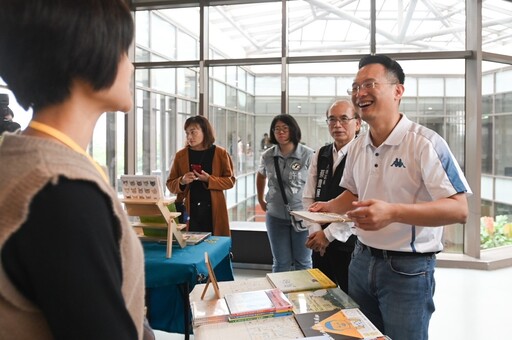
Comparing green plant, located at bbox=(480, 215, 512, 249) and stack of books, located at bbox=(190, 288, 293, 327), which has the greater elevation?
stack of books, located at bbox=(190, 288, 293, 327)

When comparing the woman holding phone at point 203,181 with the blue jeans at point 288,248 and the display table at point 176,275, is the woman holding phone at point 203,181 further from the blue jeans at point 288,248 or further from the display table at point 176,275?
the display table at point 176,275

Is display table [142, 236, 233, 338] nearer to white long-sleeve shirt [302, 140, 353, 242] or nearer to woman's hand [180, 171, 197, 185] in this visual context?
white long-sleeve shirt [302, 140, 353, 242]

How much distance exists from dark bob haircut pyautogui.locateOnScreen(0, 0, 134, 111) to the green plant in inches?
191

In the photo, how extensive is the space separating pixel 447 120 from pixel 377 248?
3704 mm

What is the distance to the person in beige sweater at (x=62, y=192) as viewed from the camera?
0.49 metres

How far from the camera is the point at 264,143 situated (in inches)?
193

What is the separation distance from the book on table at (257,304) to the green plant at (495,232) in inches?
158

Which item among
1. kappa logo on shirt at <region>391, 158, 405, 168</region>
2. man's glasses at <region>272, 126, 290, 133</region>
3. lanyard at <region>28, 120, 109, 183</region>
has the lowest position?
kappa logo on shirt at <region>391, 158, 405, 168</region>

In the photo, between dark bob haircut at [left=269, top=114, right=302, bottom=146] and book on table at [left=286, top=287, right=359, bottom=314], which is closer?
book on table at [left=286, top=287, right=359, bottom=314]

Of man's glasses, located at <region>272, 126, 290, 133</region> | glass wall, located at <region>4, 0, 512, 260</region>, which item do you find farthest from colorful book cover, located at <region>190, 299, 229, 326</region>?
glass wall, located at <region>4, 0, 512, 260</region>

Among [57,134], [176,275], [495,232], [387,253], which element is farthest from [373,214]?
[495,232]

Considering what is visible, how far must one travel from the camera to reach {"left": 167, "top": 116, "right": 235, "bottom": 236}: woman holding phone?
3209mm

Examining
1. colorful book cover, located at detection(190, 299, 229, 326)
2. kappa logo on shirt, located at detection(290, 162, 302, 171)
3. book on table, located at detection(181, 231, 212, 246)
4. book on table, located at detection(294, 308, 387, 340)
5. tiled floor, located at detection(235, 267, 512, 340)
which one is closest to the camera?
book on table, located at detection(294, 308, 387, 340)

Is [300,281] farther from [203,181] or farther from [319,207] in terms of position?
[203,181]
